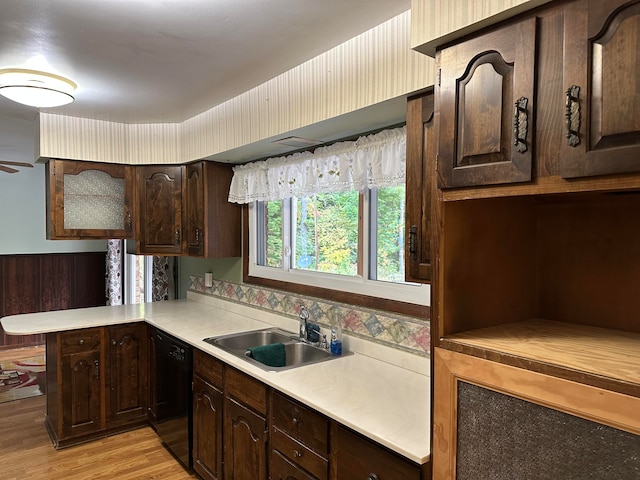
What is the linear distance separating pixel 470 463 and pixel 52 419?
3.18m

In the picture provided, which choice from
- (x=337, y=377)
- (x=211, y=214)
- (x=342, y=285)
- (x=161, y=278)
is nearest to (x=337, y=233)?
(x=342, y=285)

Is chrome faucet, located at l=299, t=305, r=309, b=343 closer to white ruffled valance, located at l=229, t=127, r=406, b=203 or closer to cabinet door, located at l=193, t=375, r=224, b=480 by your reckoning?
cabinet door, located at l=193, t=375, r=224, b=480

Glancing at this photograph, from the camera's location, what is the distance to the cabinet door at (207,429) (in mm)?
2395

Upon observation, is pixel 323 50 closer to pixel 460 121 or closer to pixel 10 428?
pixel 460 121

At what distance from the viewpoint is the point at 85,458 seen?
2.93m

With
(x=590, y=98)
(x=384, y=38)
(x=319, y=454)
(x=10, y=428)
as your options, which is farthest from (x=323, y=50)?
(x=10, y=428)

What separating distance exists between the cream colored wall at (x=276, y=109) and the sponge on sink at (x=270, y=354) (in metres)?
1.19

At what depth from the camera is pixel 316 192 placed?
8.57 feet

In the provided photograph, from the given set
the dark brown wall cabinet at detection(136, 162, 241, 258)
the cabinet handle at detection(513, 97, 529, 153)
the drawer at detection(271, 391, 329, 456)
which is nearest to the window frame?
the dark brown wall cabinet at detection(136, 162, 241, 258)

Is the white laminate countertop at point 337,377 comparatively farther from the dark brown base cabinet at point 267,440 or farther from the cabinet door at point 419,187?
the cabinet door at point 419,187

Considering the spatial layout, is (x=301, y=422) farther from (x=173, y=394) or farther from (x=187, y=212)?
(x=187, y=212)

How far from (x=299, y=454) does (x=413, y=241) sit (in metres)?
0.98

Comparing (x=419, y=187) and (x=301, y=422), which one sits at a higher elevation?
(x=419, y=187)

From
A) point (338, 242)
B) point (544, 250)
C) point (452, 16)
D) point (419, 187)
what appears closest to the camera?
point (452, 16)
